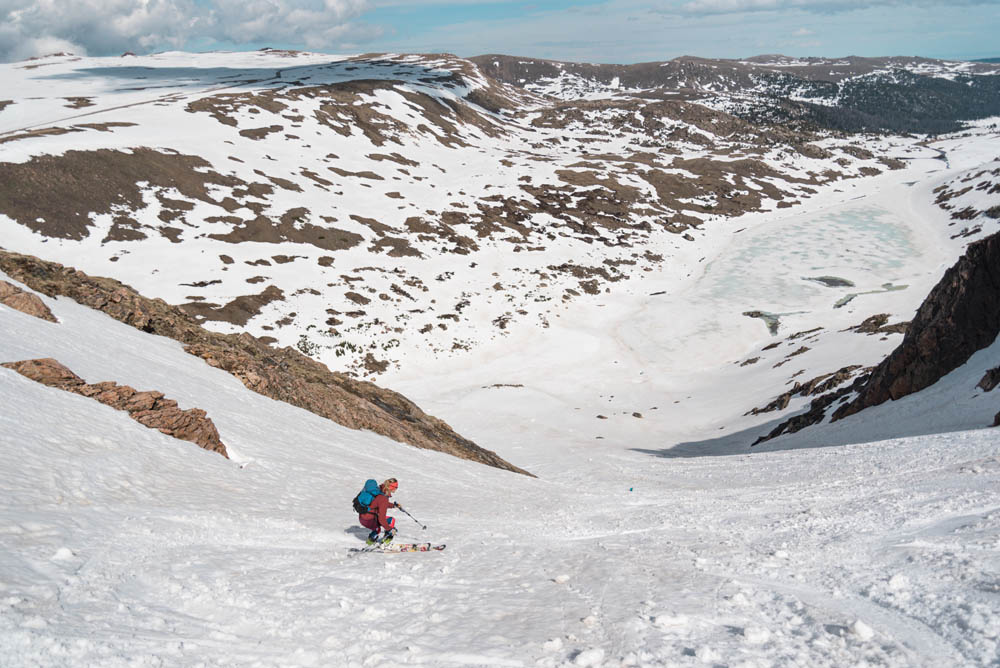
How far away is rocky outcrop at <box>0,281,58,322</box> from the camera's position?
1709cm

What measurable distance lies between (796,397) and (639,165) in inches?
4396

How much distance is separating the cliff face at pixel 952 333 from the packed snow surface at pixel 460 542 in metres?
1.22

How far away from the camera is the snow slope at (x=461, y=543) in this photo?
6203 millimetres

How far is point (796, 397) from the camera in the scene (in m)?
33.2

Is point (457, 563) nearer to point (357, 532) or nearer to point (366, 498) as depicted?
point (366, 498)

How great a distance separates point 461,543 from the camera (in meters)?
10.9

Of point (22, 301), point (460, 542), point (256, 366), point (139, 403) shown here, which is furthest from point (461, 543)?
→ point (22, 301)

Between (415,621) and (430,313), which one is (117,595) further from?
(430,313)

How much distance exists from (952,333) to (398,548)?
2451 cm

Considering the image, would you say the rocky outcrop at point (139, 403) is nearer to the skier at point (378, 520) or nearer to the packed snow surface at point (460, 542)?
the packed snow surface at point (460, 542)

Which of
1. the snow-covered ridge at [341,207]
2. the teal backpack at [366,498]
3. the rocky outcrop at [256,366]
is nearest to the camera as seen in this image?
the teal backpack at [366,498]

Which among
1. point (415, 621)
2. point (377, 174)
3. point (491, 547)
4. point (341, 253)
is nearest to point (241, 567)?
point (415, 621)

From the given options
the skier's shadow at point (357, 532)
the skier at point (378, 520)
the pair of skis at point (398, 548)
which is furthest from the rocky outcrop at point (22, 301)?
the pair of skis at point (398, 548)

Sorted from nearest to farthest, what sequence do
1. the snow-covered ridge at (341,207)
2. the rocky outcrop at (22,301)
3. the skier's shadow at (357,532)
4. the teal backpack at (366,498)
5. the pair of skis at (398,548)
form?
1. the pair of skis at (398,548)
2. the teal backpack at (366,498)
3. the skier's shadow at (357,532)
4. the rocky outcrop at (22,301)
5. the snow-covered ridge at (341,207)
